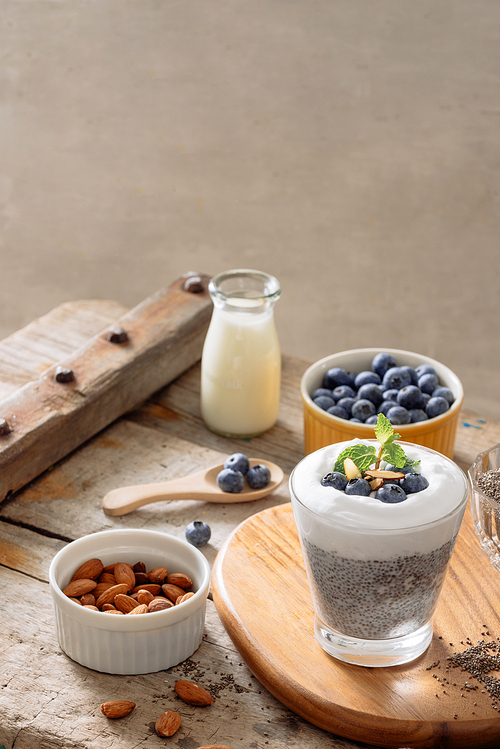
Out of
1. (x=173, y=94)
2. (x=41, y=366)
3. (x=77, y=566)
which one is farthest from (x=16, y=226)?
(x=77, y=566)

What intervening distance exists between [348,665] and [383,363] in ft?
1.93

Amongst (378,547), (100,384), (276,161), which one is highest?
(378,547)

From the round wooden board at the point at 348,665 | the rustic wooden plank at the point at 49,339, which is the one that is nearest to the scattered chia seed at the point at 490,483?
the round wooden board at the point at 348,665

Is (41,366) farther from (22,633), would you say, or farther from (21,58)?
(21,58)

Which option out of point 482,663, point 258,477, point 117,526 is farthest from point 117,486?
point 482,663

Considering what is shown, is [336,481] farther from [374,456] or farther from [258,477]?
[258,477]

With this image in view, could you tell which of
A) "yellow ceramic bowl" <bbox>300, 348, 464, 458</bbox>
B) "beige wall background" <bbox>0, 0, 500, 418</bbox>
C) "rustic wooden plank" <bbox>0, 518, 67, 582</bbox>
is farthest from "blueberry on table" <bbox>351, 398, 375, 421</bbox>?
"beige wall background" <bbox>0, 0, 500, 418</bbox>

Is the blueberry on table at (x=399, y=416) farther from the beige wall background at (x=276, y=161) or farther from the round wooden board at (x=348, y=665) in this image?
the beige wall background at (x=276, y=161)

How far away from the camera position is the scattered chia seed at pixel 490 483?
0.91 m

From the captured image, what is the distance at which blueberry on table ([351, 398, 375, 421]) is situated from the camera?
1186mm

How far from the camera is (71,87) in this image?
3.01 m

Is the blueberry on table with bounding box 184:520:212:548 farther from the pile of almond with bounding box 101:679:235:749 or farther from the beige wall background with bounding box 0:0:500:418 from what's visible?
the beige wall background with bounding box 0:0:500:418

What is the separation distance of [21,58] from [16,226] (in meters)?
0.68

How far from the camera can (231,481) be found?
3.70 feet
